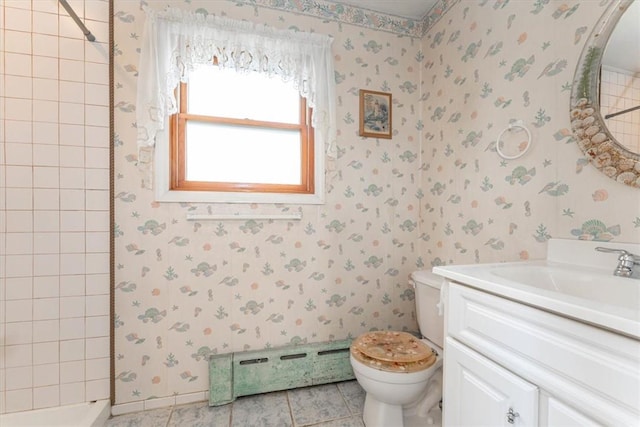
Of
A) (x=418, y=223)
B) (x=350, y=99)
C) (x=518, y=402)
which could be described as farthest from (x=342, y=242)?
(x=518, y=402)

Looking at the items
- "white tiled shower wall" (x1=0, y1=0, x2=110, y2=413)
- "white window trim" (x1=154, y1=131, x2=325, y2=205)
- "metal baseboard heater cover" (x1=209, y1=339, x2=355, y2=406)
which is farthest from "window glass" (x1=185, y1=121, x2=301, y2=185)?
"metal baseboard heater cover" (x1=209, y1=339, x2=355, y2=406)

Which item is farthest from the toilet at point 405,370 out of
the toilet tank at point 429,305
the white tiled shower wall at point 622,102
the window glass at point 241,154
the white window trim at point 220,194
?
the window glass at point 241,154

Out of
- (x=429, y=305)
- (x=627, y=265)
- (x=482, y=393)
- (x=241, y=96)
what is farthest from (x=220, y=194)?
(x=627, y=265)

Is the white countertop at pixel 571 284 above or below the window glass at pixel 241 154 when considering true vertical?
below

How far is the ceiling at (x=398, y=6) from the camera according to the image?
176cm

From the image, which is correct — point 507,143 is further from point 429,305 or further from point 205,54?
point 205,54

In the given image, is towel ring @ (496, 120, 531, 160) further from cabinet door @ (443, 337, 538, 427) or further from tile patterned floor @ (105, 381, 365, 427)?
tile patterned floor @ (105, 381, 365, 427)

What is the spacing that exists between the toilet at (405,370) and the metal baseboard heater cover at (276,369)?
0.34m

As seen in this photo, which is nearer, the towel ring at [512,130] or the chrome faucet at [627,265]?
the chrome faucet at [627,265]

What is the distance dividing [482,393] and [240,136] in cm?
165

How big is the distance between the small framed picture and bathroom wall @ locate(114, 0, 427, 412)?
0.15ft

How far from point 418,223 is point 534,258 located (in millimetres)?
789

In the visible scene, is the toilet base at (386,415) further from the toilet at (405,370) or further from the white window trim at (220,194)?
the white window trim at (220,194)

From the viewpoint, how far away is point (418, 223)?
77.1 inches
